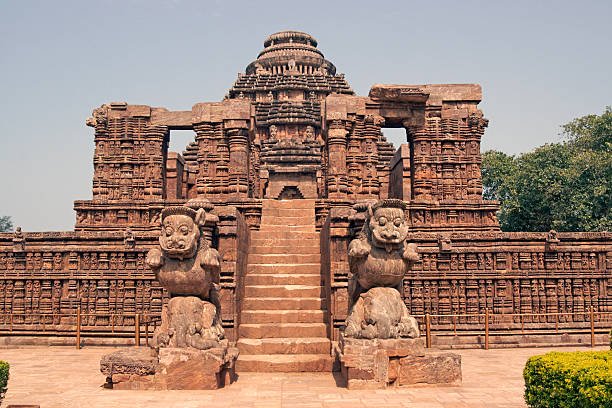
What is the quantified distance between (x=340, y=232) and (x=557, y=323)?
6.67m

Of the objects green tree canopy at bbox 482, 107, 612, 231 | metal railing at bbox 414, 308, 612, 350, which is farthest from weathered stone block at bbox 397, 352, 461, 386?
green tree canopy at bbox 482, 107, 612, 231

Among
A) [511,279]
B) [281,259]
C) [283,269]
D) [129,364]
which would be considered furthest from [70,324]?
[511,279]

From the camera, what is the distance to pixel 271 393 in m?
7.27

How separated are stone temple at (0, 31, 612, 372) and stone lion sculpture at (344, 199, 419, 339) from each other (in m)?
1.27

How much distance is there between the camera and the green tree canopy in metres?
25.2

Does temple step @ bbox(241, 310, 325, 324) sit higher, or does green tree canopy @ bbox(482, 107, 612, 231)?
green tree canopy @ bbox(482, 107, 612, 231)

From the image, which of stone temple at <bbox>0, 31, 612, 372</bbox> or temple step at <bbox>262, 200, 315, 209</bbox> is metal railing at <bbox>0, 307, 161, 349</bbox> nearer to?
stone temple at <bbox>0, 31, 612, 372</bbox>

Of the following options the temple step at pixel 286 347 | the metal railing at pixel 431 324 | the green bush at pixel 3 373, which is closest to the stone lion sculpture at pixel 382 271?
the temple step at pixel 286 347

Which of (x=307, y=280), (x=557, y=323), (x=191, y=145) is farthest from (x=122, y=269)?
(x=191, y=145)

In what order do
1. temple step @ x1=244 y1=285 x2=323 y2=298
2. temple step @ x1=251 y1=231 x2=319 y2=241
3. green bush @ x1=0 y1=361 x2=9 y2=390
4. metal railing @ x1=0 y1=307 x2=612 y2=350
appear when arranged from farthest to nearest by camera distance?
metal railing @ x1=0 y1=307 x2=612 y2=350 < temple step @ x1=251 y1=231 x2=319 y2=241 < temple step @ x1=244 y1=285 x2=323 y2=298 < green bush @ x1=0 y1=361 x2=9 y2=390

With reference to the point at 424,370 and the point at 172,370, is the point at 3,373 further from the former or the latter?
the point at 424,370

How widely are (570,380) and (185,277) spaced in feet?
16.3

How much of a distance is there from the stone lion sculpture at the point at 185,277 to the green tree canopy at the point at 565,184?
2178 centimetres

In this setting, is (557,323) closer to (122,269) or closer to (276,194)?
(122,269)
